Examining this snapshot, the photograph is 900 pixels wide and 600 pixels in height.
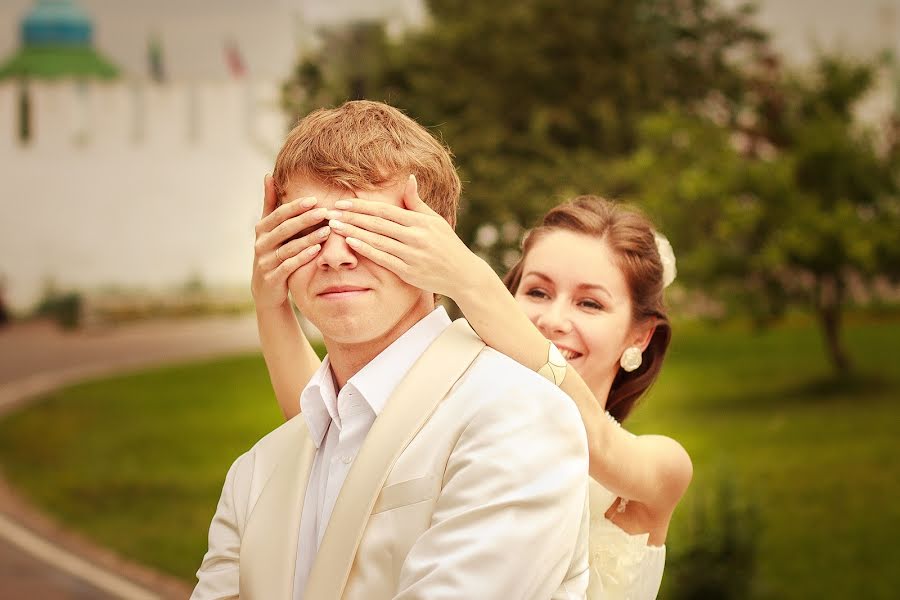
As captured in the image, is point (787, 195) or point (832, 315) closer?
point (787, 195)

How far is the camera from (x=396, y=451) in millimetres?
1323

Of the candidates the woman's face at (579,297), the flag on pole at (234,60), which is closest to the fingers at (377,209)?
the woman's face at (579,297)

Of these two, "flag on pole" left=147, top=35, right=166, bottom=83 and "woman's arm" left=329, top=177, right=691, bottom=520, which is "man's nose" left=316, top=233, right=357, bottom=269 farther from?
"flag on pole" left=147, top=35, right=166, bottom=83

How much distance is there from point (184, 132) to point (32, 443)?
11.0ft

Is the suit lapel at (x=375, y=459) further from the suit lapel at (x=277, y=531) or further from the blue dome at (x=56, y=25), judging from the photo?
the blue dome at (x=56, y=25)

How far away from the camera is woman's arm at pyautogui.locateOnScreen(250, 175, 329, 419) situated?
1354mm

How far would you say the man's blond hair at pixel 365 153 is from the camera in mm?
1353

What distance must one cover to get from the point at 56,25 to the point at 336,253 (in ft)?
34.4

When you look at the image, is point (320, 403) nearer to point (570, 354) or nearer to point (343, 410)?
point (343, 410)

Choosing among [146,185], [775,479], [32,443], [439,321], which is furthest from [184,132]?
[439,321]

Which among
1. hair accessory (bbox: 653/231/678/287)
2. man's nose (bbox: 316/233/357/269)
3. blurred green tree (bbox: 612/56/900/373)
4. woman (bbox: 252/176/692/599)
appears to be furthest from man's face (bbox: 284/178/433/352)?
blurred green tree (bbox: 612/56/900/373)

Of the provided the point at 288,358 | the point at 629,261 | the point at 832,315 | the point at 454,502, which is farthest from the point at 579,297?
the point at 832,315

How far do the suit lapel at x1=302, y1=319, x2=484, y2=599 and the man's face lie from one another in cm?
7

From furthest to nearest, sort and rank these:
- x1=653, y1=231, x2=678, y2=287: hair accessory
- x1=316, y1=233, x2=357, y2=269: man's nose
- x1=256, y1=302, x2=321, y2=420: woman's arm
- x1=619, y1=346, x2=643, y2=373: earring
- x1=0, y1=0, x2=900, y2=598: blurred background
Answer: x1=0, y1=0, x2=900, y2=598: blurred background < x1=653, y1=231, x2=678, y2=287: hair accessory < x1=619, y1=346, x2=643, y2=373: earring < x1=256, y1=302, x2=321, y2=420: woman's arm < x1=316, y1=233, x2=357, y2=269: man's nose
